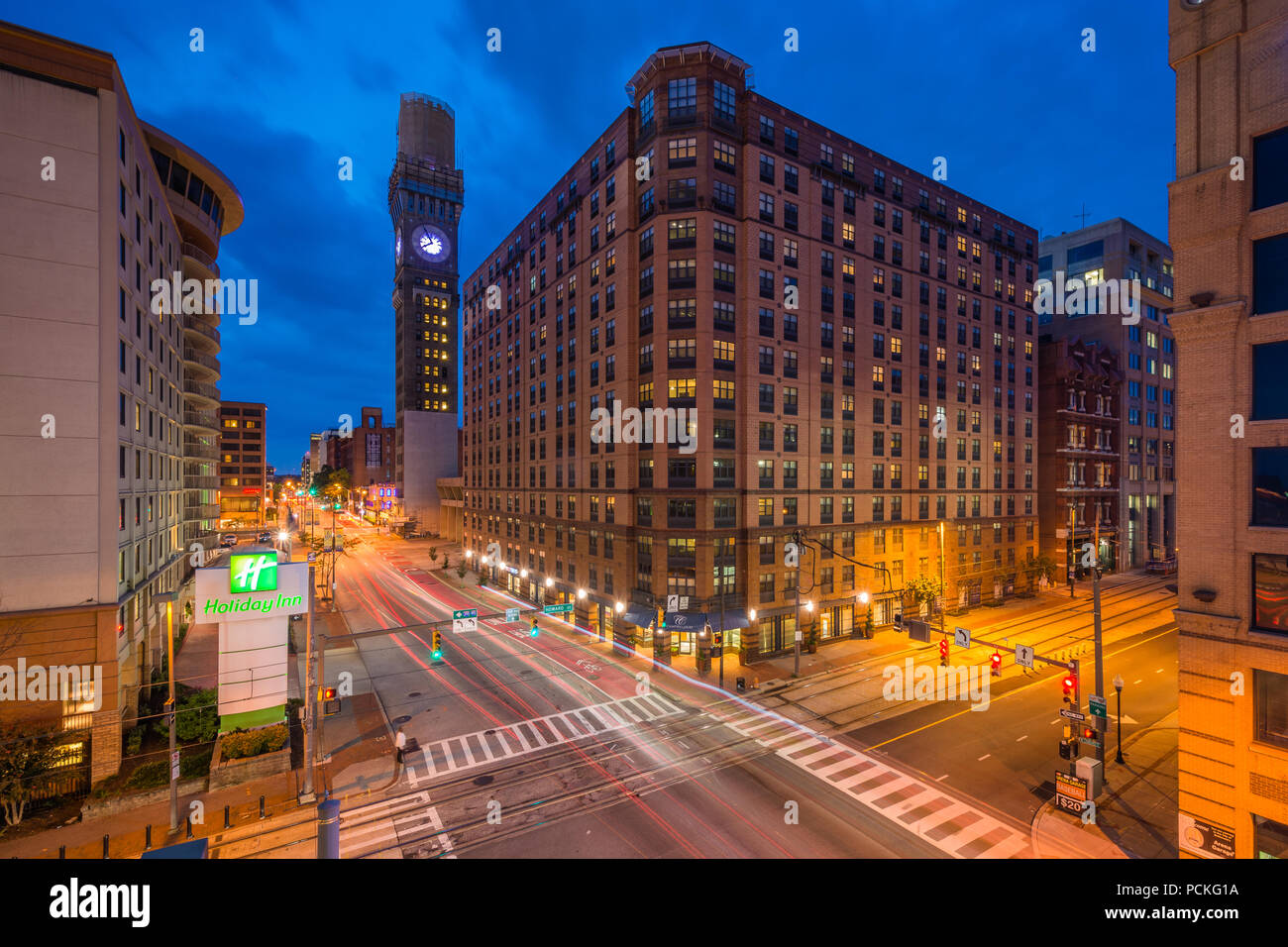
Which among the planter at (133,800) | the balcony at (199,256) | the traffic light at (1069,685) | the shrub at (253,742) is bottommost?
the planter at (133,800)

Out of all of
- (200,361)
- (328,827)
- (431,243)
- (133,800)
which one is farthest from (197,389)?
(431,243)

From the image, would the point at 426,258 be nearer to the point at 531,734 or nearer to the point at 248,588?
the point at 248,588

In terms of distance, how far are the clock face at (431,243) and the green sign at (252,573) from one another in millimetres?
132611

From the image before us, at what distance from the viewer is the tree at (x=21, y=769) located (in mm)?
18281

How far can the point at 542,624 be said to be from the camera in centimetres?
4828

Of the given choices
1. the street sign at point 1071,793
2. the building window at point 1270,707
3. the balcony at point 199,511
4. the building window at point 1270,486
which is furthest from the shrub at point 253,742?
the building window at point 1270,486

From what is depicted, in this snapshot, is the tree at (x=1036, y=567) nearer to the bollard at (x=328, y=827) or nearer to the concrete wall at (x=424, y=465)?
the bollard at (x=328, y=827)

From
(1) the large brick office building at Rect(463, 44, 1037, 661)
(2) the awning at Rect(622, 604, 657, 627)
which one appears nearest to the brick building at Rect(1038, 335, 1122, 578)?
(1) the large brick office building at Rect(463, 44, 1037, 661)

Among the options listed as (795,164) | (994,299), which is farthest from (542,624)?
(994,299)

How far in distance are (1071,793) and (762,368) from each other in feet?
92.6

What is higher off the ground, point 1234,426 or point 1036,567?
point 1234,426

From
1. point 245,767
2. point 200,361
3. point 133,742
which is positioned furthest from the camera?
point 200,361

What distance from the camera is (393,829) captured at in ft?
63.0

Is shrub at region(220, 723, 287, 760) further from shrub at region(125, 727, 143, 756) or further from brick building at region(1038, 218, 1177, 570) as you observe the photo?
brick building at region(1038, 218, 1177, 570)
